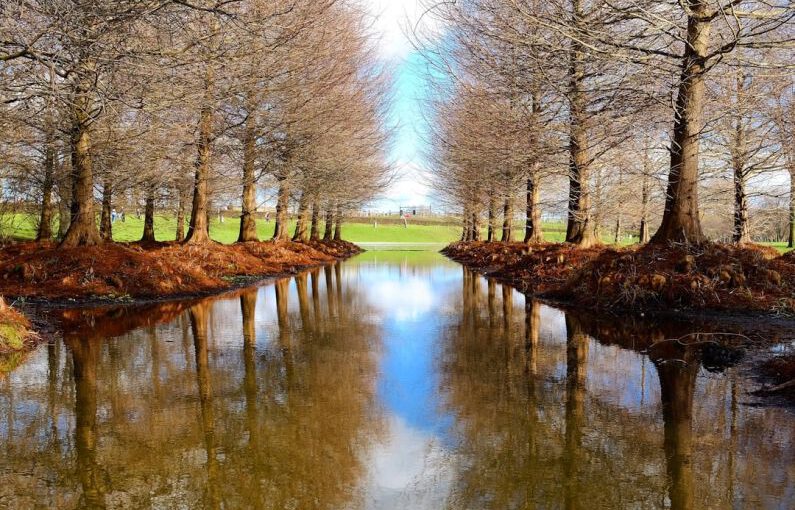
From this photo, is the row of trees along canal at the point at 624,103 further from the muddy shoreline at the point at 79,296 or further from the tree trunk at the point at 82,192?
the tree trunk at the point at 82,192

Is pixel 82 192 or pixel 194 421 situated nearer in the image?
pixel 194 421

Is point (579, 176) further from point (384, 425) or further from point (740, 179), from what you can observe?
point (384, 425)

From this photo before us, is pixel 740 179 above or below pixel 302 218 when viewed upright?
above

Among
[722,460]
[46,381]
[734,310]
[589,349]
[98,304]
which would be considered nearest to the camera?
[722,460]

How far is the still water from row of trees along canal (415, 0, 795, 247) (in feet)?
13.2

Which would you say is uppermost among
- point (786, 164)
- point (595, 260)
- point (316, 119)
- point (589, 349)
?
point (316, 119)

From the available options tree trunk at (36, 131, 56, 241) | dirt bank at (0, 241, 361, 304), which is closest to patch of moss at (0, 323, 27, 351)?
dirt bank at (0, 241, 361, 304)

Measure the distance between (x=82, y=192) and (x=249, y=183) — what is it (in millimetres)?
7395

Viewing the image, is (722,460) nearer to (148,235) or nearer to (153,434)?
(153,434)

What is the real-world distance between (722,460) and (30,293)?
412 inches

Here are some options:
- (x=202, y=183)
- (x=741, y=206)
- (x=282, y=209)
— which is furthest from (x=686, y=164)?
(x=282, y=209)

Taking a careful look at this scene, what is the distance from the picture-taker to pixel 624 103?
34.3 ft

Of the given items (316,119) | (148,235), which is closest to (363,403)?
(316,119)

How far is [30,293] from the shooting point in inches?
382
